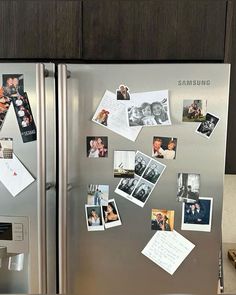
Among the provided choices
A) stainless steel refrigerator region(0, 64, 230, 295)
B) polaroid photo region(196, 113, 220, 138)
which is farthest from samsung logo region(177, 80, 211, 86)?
polaroid photo region(196, 113, 220, 138)

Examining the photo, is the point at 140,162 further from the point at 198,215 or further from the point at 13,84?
the point at 13,84

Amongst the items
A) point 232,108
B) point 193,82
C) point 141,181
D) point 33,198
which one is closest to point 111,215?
point 141,181

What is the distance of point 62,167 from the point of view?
1.25 metres

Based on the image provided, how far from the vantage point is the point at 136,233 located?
4.26 feet

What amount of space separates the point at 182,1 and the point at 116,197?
0.73m

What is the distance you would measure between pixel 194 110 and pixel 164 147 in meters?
0.16

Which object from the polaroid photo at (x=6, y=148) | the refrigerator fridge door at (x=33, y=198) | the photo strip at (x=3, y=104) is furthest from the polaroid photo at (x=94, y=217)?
the photo strip at (x=3, y=104)

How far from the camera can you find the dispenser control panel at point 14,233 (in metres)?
1.32

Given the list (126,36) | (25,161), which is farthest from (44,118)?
(126,36)

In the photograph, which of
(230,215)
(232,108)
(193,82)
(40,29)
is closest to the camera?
(193,82)

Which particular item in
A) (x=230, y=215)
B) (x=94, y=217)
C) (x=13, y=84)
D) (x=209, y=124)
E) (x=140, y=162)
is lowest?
(x=230, y=215)

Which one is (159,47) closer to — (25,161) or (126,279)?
(25,161)

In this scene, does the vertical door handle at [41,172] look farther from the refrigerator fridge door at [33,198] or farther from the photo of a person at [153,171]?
the photo of a person at [153,171]

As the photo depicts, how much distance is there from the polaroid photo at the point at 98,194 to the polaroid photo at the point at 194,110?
0.37 meters
